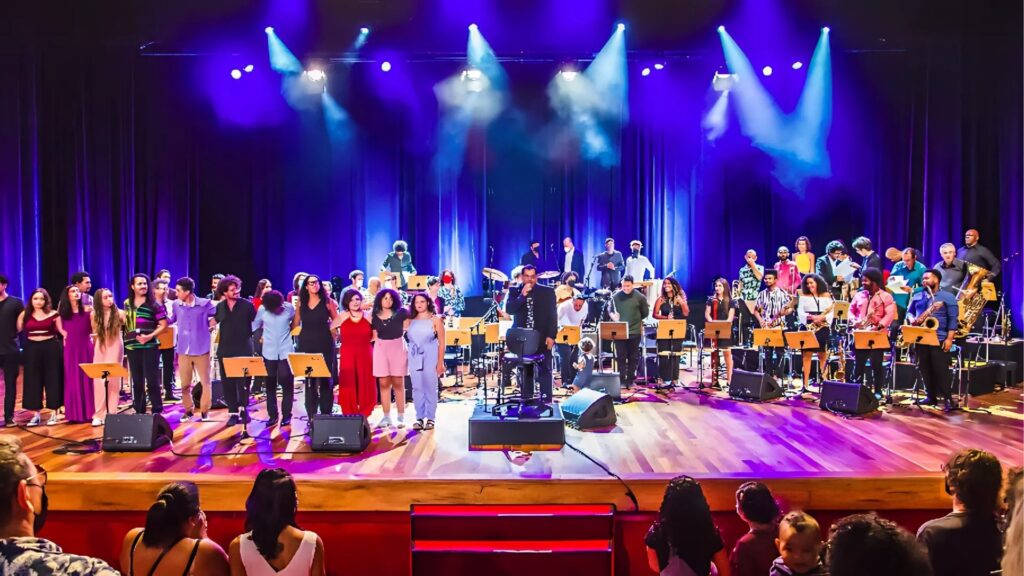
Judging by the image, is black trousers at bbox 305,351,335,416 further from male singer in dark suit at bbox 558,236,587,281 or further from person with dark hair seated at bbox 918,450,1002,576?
male singer in dark suit at bbox 558,236,587,281

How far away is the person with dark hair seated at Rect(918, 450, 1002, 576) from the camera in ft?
9.63

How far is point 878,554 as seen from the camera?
76.4 inches

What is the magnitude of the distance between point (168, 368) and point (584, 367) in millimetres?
5314

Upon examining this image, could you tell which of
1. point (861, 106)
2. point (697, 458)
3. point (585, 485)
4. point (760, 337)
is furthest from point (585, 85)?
point (585, 485)

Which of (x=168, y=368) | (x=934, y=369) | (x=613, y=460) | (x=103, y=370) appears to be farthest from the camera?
(x=168, y=368)

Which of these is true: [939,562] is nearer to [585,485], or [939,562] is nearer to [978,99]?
[585,485]

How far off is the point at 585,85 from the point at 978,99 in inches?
286

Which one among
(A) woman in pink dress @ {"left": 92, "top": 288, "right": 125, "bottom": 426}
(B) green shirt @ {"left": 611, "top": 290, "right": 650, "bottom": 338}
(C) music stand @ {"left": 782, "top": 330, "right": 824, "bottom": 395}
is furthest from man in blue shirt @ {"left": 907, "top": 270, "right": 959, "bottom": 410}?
(A) woman in pink dress @ {"left": 92, "top": 288, "right": 125, "bottom": 426}

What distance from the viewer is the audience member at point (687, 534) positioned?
11.4 ft

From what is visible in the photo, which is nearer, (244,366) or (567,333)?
(244,366)

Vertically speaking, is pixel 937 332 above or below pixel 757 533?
above

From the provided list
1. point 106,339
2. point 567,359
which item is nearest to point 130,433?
point 106,339

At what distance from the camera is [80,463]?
6.21 m

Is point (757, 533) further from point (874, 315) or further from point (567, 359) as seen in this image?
point (567, 359)
